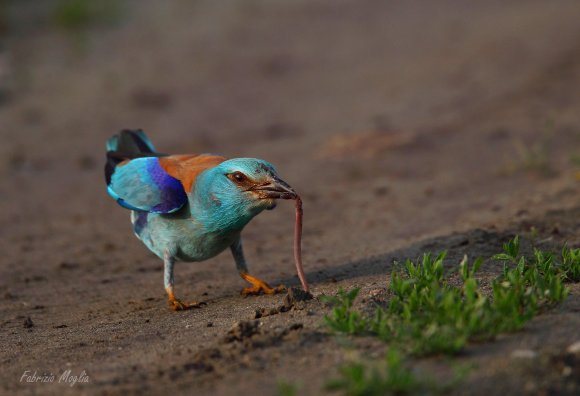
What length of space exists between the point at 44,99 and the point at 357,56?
438cm

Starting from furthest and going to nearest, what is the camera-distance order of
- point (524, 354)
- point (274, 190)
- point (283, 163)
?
point (283, 163) < point (274, 190) < point (524, 354)

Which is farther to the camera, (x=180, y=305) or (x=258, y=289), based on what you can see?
(x=258, y=289)

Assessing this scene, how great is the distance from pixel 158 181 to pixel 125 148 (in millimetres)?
918

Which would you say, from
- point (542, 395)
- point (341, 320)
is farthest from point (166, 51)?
point (542, 395)

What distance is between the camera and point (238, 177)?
4703 mm

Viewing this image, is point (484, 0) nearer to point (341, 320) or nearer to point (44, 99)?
point (44, 99)

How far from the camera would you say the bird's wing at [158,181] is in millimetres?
5055

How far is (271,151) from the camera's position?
977cm

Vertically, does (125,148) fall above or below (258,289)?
above

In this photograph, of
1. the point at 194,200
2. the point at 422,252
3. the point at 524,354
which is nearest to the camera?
the point at 524,354
